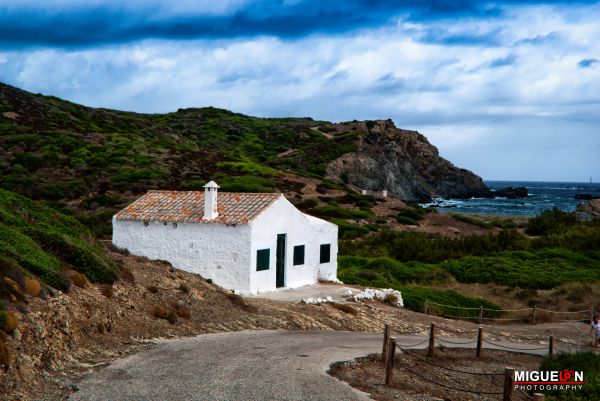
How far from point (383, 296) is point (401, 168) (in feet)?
275

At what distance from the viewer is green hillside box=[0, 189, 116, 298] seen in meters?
15.2

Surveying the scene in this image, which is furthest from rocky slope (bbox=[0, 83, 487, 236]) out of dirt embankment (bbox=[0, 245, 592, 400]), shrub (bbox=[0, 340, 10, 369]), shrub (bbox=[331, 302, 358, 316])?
shrub (bbox=[0, 340, 10, 369])

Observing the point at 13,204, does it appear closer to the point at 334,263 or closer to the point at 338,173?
the point at 334,263

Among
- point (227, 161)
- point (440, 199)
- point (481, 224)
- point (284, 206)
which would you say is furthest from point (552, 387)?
point (440, 199)

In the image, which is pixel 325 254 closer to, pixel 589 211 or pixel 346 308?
pixel 346 308

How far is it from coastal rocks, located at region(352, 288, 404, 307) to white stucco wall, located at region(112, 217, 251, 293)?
5135mm

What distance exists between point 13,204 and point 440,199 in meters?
110

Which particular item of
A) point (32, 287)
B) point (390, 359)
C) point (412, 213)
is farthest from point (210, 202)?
point (412, 213)

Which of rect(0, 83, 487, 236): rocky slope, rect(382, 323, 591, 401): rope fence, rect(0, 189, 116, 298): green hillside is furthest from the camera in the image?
A: rect(0, 83, 487, 236): rocky slope

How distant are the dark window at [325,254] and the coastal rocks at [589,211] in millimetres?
37159

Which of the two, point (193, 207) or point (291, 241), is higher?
point (193, 207)

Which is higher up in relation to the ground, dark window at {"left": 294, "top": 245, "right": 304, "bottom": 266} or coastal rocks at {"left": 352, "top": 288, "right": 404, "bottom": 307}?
dark window at {"left": 294, "top": 245, "right": 304, "bottom": 266}

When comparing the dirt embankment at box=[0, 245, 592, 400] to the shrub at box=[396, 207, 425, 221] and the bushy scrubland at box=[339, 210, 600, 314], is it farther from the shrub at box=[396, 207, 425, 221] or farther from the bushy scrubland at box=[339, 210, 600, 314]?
the shrub at box=[396, 207, 425, 221]

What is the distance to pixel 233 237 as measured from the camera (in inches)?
990
